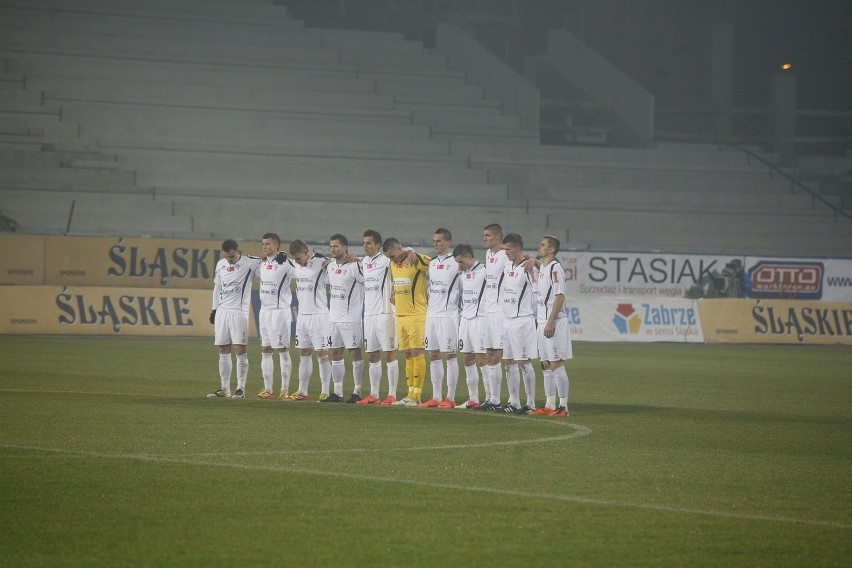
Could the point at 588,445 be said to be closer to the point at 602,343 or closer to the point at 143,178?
the point at 602,343

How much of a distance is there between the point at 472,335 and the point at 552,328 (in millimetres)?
1509

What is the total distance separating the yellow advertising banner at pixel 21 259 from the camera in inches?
1353

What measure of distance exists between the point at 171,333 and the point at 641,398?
56.9ft

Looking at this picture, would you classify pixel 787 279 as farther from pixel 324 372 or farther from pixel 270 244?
pixel 270 244

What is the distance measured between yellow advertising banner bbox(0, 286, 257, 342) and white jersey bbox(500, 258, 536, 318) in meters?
17.5

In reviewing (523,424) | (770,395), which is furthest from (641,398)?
(523,424)

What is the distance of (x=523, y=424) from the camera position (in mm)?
15148

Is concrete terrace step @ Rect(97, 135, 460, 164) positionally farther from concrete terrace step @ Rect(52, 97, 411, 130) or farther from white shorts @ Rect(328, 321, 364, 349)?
white shorts @ Rect(328, 321, 364, 349)

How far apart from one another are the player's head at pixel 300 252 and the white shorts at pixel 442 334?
2174 millimetres

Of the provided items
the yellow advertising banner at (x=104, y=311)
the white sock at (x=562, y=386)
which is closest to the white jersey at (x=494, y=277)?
the white sock at (x=562, y=386)

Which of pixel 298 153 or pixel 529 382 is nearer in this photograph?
pixel 529 382

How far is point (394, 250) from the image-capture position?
17672 millimetres

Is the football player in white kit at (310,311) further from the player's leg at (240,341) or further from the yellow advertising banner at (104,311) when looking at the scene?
the yellow advertising banner at (104,311)

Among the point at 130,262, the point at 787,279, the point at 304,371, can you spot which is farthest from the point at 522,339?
the point at 787,279
